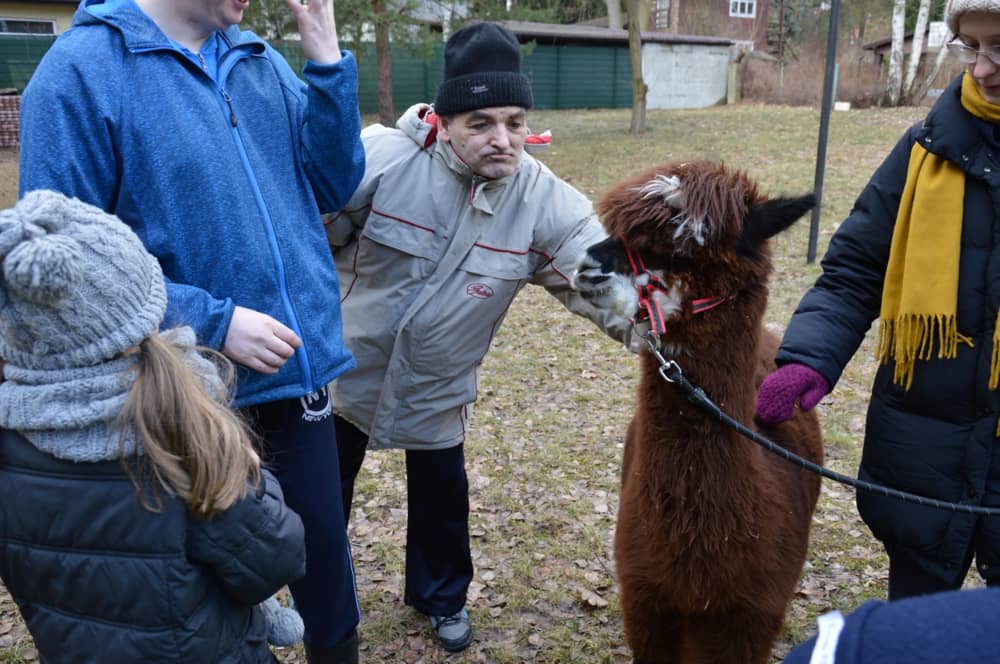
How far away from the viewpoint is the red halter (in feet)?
7.34

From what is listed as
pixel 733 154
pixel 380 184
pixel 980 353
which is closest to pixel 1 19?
pixel 733 154

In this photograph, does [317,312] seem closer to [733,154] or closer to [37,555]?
[37,555]

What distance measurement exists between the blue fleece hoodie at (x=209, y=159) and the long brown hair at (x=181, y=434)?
8.4 inches

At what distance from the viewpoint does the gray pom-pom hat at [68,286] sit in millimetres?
1347

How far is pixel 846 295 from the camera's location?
2252 millimetres

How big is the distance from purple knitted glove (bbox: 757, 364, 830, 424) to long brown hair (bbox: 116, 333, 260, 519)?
140 cm

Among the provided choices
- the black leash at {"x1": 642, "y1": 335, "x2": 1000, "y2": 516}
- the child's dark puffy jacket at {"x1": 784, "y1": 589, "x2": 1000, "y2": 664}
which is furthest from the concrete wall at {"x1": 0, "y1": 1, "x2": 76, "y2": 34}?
the child's dark puffy jacket at {"x1": 784, "y1": 589, "x2": 1000, "y2": 664}

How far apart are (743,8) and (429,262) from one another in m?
47.0

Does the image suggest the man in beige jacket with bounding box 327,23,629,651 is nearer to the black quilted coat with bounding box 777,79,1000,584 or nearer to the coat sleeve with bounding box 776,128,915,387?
the coat sleeve with bounding box 776,128,915,387

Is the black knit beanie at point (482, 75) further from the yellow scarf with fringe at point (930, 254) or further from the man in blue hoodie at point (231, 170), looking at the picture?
the yellow scarf with fringe at point (930, 254)

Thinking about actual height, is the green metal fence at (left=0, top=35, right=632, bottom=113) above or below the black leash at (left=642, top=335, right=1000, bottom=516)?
above

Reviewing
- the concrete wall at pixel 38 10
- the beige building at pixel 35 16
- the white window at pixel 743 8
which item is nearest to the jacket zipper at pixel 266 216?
the beige building at pixel 35 16

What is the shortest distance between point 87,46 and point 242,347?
698mm

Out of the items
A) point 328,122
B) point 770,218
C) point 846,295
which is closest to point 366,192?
point 328,122
